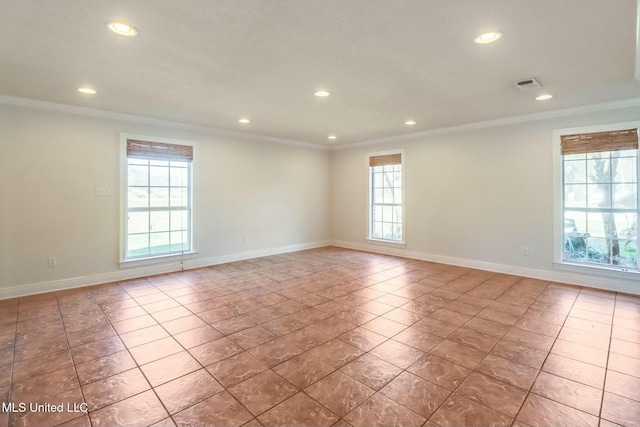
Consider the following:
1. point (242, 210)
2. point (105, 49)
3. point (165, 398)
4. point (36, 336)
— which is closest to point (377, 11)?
point (105, 49)

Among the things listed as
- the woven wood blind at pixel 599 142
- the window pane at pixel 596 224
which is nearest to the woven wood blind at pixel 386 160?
the woven wood blind at pixel 599 142

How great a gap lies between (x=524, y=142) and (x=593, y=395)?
3950mm

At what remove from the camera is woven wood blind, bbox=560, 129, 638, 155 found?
13.6 feet

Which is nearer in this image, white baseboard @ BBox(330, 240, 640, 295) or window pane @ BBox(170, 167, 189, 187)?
white baseboard @ BBox(330, 240, 640, 295)

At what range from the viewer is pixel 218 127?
566 centimetres

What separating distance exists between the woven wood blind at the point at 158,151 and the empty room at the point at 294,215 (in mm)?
32

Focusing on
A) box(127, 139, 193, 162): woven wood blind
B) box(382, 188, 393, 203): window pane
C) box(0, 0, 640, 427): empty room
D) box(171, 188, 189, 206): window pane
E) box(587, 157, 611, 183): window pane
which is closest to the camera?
box(0, 0, 640, 427): empty room

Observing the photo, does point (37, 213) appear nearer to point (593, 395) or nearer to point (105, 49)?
point (105, 49)

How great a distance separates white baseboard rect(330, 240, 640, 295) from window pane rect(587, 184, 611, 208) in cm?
102

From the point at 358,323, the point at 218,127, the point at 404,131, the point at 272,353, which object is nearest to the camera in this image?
the point at 272,353

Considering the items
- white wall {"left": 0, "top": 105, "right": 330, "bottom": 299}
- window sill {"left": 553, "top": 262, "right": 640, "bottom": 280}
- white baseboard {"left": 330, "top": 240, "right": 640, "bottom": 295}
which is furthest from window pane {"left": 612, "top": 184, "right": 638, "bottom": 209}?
white wall {"left": 0, "top": 105, "right": 330, "bottom": 299}

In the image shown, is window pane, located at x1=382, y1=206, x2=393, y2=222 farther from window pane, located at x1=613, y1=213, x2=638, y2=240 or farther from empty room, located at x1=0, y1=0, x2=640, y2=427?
window pane, located at x1=613, y1=213, x2=638, y2=240

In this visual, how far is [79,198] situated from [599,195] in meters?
7.36

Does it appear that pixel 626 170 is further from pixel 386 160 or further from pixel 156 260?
pixel 156 260
